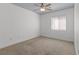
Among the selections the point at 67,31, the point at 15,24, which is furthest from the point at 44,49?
the point at 15,24

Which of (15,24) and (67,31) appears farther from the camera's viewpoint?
(15,24)

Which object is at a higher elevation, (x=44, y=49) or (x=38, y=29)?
(x=38, y=29)

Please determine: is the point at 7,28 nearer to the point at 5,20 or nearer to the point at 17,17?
the point at 5,20

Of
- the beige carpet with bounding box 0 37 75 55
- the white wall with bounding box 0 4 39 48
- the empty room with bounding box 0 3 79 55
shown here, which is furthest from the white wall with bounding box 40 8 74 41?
the white wall with bounding box 0 4 39 48

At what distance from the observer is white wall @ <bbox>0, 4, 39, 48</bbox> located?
8.15 feet

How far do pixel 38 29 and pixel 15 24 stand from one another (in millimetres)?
1224

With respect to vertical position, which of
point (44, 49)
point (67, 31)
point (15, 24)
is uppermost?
point (15, 24)

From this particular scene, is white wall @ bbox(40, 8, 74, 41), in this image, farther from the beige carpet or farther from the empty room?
the beige carpet

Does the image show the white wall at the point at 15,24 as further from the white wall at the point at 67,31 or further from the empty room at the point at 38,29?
the white wall at the point at 67,31

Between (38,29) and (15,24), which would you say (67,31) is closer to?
(38,29)

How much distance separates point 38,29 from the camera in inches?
98.3

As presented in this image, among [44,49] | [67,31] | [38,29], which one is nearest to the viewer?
[67,31]

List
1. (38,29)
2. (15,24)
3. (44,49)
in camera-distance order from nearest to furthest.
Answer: (44,49)
(38,29)
(15,24)

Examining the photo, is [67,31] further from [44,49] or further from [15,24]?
[15,24]
